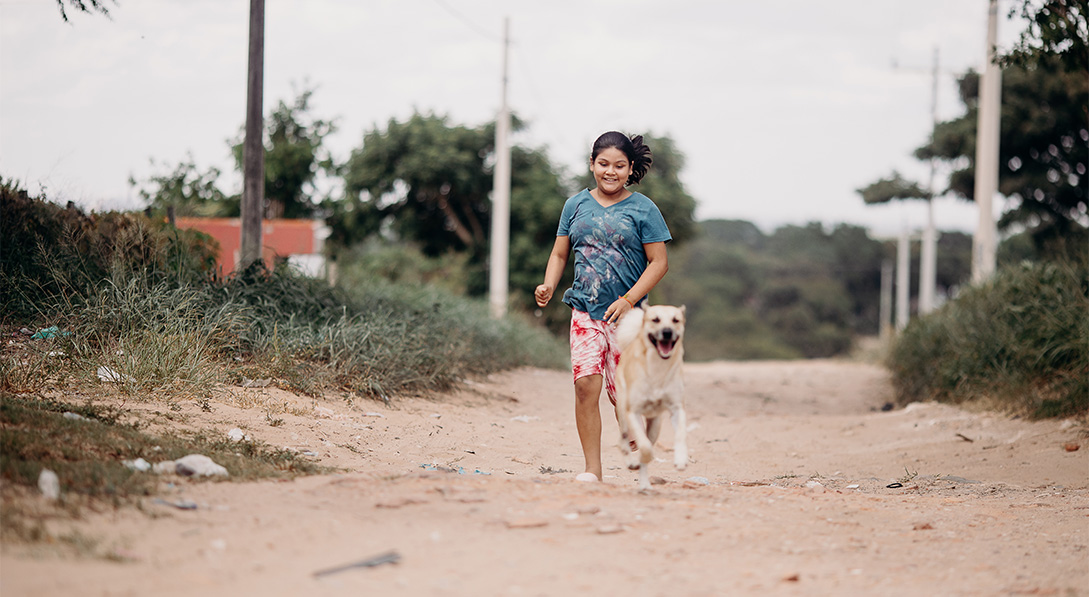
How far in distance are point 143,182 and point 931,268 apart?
2361 cm

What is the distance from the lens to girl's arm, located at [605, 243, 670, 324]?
18.1 ft

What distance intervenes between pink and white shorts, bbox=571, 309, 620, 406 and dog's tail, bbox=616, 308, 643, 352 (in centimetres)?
26

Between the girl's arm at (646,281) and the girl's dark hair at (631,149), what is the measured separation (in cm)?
51

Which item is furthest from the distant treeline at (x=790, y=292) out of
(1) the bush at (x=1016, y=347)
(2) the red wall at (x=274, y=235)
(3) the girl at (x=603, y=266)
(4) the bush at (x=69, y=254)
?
(3) the girl at (x=603, y=266)

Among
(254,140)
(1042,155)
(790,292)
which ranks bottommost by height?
(790,292)

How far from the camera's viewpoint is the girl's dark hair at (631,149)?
5.86m

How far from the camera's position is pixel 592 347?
570cm

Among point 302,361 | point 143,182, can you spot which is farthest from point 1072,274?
point 143,182

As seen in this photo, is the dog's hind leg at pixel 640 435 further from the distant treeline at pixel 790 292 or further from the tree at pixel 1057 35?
the distant treeline at pixel 790 292

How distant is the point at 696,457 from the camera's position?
8859 millimetres

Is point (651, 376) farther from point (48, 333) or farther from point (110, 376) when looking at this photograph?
point (48, 333)

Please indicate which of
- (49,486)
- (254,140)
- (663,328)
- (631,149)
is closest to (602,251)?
(631,149)

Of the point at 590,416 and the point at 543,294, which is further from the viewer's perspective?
the point at 590,416

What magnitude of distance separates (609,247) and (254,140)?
6.33 meters
